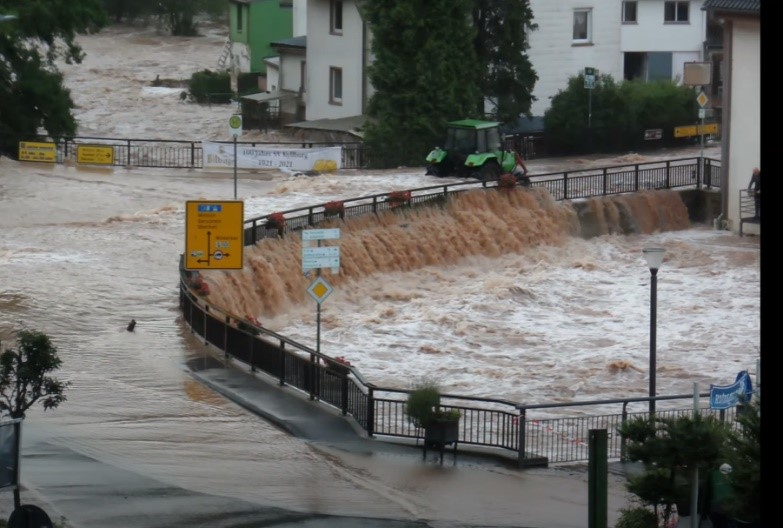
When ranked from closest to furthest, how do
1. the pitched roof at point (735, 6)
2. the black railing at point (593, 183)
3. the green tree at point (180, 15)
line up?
the black railing at point (593, 183), the pitched roof at point (735, 6), the green tree at point (180, 15)

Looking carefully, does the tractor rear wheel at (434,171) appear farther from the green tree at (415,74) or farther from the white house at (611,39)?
the white house at (611,39)

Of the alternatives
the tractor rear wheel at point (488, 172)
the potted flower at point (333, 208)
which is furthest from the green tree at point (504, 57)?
the potted flower at point (333, 208)

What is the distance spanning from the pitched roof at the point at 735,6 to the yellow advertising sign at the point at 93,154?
2036 centimetres

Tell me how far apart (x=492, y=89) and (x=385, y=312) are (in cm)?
2097

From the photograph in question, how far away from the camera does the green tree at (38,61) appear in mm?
44469

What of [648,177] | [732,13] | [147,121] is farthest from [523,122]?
[147,121]

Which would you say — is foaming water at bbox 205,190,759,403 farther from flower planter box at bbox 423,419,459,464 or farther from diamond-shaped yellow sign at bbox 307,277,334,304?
flower planter box at bbox 423,419,459,464

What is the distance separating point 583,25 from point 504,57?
768cm

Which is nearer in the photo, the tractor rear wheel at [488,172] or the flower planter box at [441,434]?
the flower planter box at [441,434]

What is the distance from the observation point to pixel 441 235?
4041cm

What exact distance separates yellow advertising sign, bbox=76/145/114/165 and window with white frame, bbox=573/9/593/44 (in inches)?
807

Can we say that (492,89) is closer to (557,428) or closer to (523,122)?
(523,122)

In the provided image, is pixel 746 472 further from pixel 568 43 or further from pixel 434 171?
pixel 568 43

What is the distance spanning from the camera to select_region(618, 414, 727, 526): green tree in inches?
542
